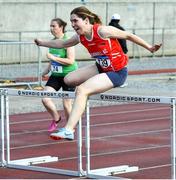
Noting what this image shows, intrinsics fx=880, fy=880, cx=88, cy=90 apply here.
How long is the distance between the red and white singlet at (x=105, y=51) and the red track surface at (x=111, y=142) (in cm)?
139

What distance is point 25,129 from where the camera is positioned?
50.8 ft

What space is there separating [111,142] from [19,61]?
14401mm

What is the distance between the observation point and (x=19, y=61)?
27.9 metres

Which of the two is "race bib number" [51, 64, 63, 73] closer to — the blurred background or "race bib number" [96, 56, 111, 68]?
"race bib number" [96, 56, 111, 68]

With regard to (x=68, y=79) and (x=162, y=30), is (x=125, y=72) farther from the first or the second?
(x=162, y=30)

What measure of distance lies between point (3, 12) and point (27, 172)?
1936cm

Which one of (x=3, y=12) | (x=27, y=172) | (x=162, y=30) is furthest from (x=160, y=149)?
(x=162, y=30)

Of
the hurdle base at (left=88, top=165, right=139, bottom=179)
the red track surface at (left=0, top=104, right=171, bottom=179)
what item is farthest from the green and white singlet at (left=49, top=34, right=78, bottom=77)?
the hurdle base at (left=88, top=165, right=139, bottom=179)

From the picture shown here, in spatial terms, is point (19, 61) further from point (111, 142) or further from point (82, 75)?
point (82, 75)

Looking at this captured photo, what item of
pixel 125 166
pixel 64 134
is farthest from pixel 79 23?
pixel 125 166

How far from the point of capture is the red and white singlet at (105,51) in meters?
10.4

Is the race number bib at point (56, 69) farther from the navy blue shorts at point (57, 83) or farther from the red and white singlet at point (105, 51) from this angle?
the red and white singlet at point (105, 51)

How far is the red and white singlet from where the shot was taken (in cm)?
1040

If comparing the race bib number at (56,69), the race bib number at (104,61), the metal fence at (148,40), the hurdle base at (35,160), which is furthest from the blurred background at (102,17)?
the race bib number at (104,61)
